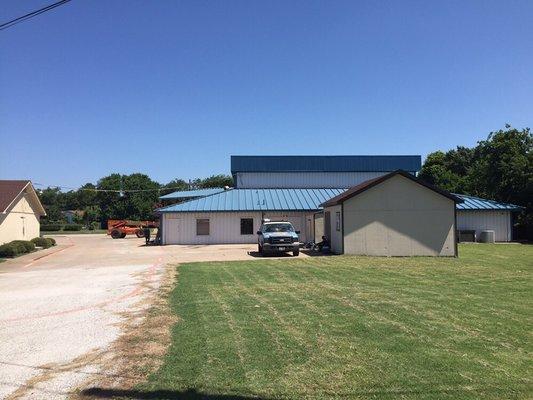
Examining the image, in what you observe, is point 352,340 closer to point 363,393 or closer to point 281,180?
point 363,393

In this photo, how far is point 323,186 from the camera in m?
42.8

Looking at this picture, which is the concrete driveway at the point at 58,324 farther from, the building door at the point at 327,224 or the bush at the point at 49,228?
the bush at the point at 49,228

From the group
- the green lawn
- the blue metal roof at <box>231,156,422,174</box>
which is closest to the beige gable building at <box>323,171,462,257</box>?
the green lawn

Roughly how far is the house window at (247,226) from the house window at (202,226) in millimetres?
2845

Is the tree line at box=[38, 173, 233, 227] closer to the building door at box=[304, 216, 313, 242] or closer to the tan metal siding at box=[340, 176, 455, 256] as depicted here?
the building door at box=[304, 216, 313, 242]

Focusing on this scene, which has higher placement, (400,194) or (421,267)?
(400,194)

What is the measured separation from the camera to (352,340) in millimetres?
6699

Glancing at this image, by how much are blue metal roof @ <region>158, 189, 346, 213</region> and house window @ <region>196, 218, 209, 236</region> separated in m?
1.09

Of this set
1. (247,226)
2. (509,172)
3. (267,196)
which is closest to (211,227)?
(247,226)

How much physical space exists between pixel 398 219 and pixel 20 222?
28087 mm

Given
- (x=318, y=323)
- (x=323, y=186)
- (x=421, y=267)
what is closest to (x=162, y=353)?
(x=318, y=323)

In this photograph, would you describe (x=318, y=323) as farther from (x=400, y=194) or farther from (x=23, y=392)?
(x=400, y=194)

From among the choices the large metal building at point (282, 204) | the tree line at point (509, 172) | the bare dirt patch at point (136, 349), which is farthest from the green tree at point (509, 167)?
the bare dirt patch at point (136, 349)

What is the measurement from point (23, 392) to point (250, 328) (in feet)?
11.6
